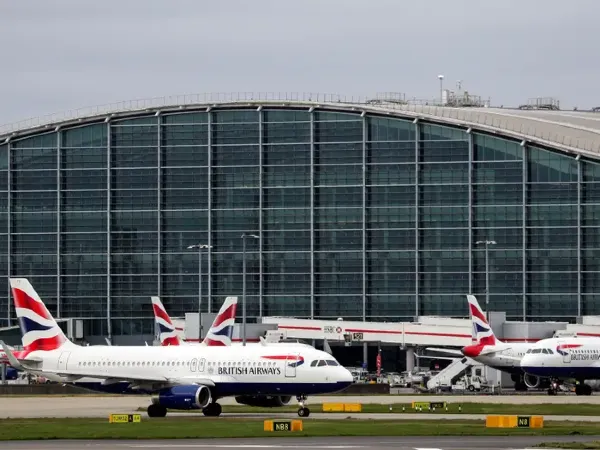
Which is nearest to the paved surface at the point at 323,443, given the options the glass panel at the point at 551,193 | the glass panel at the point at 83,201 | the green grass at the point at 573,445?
the green grass at the point at 573,445

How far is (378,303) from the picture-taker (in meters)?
181

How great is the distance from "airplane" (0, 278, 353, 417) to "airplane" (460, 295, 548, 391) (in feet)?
169

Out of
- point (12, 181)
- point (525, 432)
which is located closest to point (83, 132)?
point (12, 181)

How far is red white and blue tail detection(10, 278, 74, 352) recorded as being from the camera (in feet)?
297

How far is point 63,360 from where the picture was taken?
3519 inches

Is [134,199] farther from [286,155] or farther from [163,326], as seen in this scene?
[163,326]

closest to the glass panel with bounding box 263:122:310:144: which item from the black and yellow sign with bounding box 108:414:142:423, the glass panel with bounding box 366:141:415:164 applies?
the glass panel with bounding box 366:141:415:164

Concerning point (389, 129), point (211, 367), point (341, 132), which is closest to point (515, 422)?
point (211, 367)

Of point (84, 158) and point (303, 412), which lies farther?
point (84, 158)

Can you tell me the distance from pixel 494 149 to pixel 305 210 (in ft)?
76.2

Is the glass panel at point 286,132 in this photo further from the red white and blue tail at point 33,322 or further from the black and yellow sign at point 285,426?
the black and yellow sign at point 285,426

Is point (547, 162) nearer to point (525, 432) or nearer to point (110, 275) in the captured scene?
point (110, 275)

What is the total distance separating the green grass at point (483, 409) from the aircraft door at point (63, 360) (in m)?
6.77

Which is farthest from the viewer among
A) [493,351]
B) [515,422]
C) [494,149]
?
[494,149]
